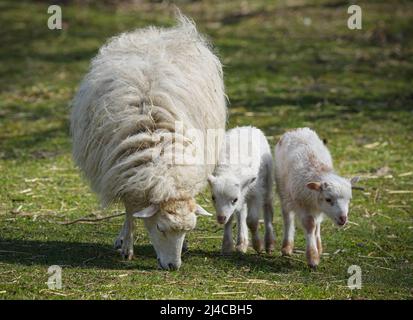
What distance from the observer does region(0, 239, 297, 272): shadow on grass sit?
693 centimetres

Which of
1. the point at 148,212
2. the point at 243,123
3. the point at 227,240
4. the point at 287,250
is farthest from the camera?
the point at 243,123

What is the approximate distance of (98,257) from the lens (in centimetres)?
719

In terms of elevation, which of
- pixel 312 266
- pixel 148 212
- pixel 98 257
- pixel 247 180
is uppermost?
pixel 247 180

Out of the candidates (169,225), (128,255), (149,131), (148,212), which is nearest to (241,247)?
(128,255)

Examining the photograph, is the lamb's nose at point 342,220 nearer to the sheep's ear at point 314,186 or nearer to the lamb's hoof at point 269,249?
the sheep's ear at point 314,186

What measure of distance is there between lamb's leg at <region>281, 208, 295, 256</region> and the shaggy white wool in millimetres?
903

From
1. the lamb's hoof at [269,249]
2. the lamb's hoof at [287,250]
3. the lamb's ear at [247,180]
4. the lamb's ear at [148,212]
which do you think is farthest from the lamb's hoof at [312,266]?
the lamb's ear at [148,212]

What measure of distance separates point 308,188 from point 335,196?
28 cm

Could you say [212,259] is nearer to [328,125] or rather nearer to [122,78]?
[122,78]

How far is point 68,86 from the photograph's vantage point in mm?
14828

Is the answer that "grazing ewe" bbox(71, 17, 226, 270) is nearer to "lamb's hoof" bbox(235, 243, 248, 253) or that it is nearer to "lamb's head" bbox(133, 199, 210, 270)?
"lamb's head" bbox(133, 199, 210, 270)

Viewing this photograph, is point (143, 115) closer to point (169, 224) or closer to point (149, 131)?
point (149, 131)

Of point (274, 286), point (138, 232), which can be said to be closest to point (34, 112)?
point (138, 232)

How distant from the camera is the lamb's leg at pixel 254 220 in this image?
7562mm
